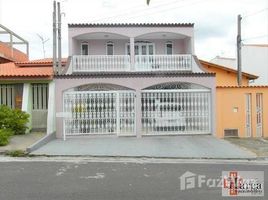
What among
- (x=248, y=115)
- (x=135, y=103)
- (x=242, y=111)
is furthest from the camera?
(x=248, y=115)

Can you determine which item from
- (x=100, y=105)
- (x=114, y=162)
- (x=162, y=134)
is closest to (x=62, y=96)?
(x=100, y=105)

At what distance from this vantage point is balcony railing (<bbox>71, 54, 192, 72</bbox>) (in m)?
23.4

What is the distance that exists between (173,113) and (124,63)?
17.7 feet

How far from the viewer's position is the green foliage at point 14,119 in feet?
62.1

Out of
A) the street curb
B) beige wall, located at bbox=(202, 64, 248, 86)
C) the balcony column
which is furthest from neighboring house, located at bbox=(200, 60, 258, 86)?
the street curb

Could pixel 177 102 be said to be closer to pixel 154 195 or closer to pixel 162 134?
pixel 162 134

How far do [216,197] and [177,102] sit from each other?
11.7 m

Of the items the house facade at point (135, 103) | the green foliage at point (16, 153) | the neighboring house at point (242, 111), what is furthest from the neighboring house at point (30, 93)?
the neighboring house at point (242, 111)

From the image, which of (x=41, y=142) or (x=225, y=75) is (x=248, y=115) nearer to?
(x=225, y=75)

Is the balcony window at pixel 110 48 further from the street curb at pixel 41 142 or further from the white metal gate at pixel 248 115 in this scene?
the white metal gate at pixel 248 115

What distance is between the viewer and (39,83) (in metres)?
20.9

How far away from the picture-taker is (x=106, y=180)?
Answer: 9898 millimetres

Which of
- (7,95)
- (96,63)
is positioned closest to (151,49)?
(96,63)

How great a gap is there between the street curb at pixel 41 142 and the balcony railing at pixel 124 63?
5.73m
